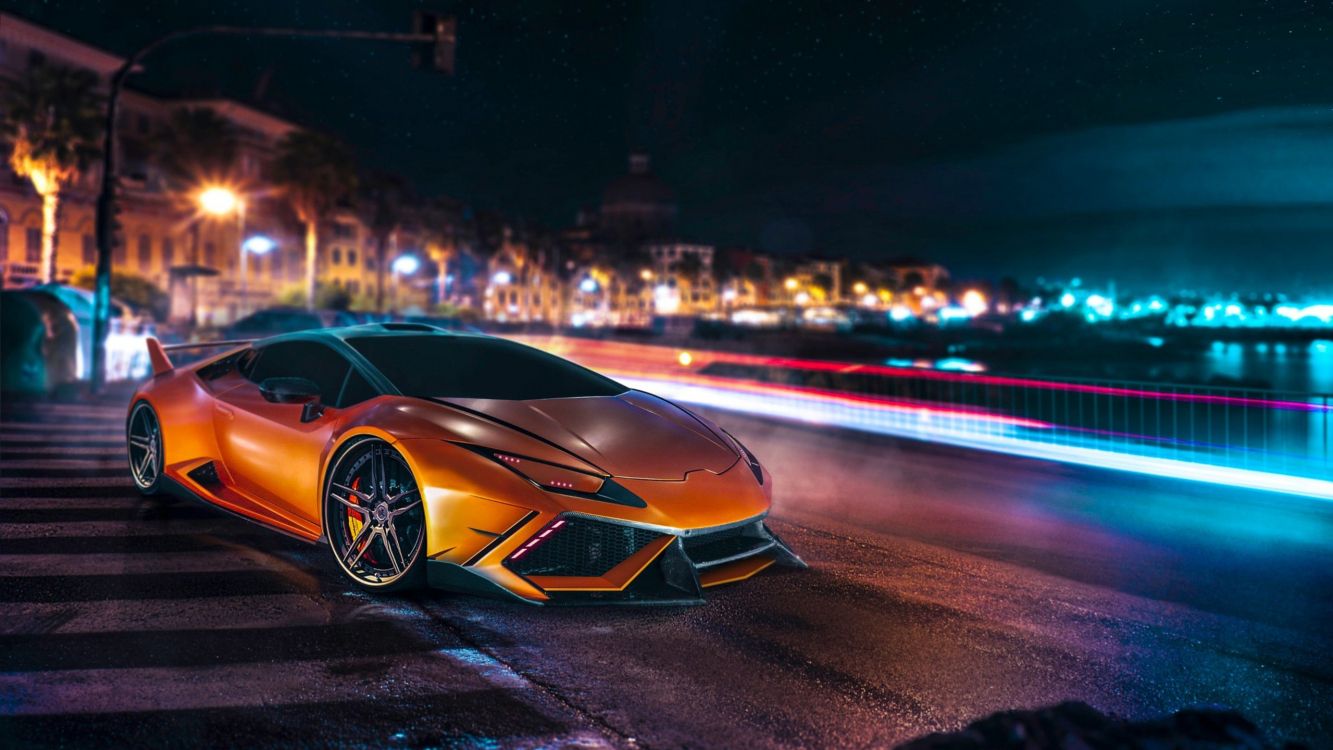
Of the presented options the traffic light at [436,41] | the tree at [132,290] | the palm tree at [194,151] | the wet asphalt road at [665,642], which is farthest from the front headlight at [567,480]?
the palm tree at [194,151]

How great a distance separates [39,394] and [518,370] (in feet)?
45.4

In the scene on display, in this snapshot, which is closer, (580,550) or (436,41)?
(580,550)

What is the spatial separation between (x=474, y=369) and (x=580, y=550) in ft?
6.19

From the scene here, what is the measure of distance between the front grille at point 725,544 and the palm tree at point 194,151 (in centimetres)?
6111

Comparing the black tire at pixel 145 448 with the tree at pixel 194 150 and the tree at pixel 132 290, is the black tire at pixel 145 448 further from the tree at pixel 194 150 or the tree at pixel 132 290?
the tree at pixel 194 150

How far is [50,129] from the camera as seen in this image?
1810 inches

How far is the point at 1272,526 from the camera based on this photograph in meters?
8.45

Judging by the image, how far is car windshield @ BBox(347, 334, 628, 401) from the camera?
19.2 feet

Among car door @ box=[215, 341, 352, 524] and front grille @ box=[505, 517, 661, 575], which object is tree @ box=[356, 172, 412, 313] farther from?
front grille @ box=[505, 517, 661, 575]

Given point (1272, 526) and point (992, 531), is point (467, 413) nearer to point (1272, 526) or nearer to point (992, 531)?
point (992, 531)

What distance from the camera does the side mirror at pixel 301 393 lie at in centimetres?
579

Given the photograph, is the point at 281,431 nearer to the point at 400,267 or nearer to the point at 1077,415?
the point at 1077,415

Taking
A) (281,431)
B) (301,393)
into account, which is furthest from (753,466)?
(281,431)

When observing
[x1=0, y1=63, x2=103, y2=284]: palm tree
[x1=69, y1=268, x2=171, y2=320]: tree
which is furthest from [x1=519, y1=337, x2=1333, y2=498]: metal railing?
[x1=69, y1=268, x2=171, y2=320]: tree
